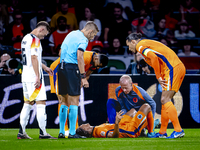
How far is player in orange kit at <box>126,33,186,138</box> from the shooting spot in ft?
18.9

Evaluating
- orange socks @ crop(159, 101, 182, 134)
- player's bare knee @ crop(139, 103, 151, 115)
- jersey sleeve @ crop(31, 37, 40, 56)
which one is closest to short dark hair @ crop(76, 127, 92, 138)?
player's bare knee @ crop(139, 103, 151, 115)

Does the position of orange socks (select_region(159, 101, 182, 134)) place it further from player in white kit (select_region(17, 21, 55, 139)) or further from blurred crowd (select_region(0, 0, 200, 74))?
blurred crowd (select_region(0, 0, 200, 74))

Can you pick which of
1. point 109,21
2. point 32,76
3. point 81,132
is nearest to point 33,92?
point 32,76

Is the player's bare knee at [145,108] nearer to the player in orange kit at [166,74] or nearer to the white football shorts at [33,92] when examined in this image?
the player in orange kit at [166,74]

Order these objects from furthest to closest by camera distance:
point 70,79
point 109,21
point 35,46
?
point 109,21
point 70,79
point 35,46

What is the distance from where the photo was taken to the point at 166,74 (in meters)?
5.92

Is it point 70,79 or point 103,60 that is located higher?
point 103,60

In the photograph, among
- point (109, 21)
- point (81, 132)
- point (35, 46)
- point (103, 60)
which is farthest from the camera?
point (109, 21)

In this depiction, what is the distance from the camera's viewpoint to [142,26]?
473 inches

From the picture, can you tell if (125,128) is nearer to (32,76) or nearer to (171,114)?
(171,114)

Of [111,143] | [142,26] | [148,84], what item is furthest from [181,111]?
[142,26]

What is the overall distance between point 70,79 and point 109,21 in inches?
272

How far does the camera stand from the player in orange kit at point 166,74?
227 inches

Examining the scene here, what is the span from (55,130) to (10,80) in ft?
4.90
